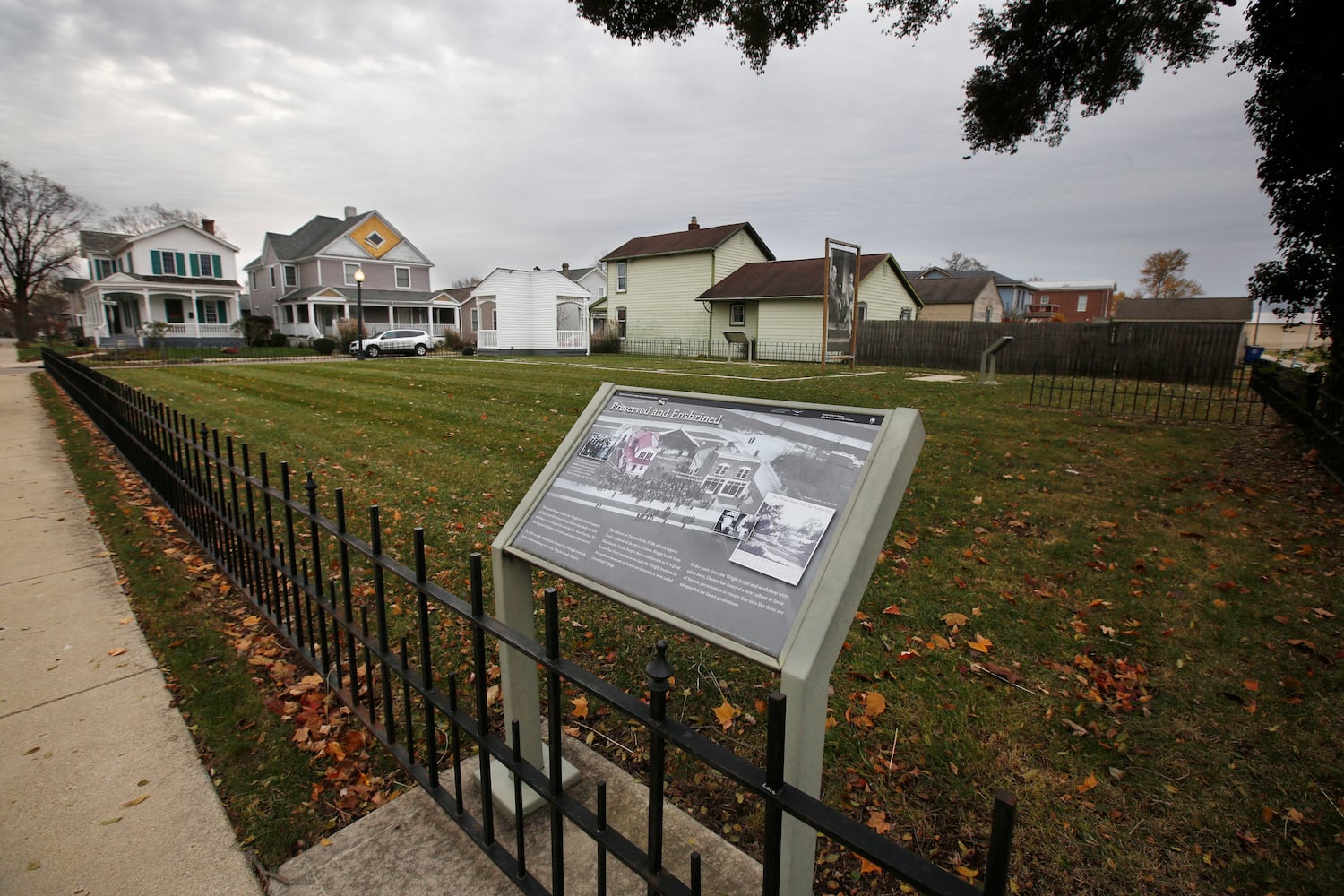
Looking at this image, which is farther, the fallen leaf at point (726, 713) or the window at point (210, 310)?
the window at point (210, 310)

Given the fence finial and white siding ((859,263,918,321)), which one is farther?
white siding ((859,263,918,321))

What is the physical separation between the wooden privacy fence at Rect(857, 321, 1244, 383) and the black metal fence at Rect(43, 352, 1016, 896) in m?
19.0

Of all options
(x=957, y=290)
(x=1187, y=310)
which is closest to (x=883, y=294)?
(x=957, y=290)

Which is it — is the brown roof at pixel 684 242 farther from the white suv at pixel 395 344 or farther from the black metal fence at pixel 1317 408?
the black metal fence at pixel 1317 408

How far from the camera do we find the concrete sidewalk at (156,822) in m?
2.17

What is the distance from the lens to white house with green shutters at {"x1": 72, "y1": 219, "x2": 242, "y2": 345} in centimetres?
3928

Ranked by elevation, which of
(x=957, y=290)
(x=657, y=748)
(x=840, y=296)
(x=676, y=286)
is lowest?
(x=657, y=748)

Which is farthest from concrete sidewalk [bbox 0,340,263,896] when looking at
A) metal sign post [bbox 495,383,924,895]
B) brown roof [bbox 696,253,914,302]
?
brown roof [bbox 696,253,914,302]

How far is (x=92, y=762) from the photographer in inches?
107

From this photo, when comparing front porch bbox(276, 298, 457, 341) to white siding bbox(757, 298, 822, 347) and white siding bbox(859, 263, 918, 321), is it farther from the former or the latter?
white siding bbox(859, 263, 918, 321)

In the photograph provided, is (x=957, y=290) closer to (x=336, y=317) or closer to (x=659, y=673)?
(x=336, y=317)

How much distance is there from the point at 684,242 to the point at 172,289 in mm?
31071

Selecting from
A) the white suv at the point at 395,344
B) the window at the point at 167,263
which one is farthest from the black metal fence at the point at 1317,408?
the window at the point at 167,263

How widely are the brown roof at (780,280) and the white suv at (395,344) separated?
595 inches
